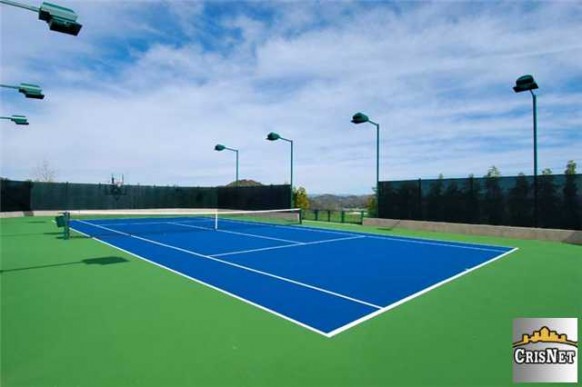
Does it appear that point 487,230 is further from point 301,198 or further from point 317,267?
point 301,198

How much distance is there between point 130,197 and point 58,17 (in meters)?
27.5

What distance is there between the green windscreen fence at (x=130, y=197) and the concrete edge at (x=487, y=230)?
8.26m

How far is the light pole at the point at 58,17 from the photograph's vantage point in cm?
575

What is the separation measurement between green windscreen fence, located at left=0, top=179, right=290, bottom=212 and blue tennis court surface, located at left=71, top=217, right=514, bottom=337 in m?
12.9

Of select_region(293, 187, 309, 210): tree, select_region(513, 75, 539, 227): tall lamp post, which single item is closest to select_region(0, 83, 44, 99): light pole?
select_region(513, 75, 539, 227): tall lamp post

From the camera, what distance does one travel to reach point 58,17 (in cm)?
587

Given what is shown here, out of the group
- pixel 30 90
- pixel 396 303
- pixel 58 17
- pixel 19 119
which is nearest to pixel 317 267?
pixel 396 303


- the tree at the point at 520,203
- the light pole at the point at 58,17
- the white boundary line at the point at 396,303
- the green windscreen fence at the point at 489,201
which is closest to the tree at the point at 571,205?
the green windscreen fence at the point at 489,201

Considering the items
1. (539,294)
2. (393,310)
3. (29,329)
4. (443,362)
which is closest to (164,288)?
(29,329)

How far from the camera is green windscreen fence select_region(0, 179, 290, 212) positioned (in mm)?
24797

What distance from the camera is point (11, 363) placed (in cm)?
363

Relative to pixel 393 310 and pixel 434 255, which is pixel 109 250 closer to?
pixel 393 310

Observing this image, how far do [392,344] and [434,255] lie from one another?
675 centimetres

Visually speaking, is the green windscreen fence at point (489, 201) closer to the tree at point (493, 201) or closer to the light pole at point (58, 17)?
the tree at point (493, 201)
